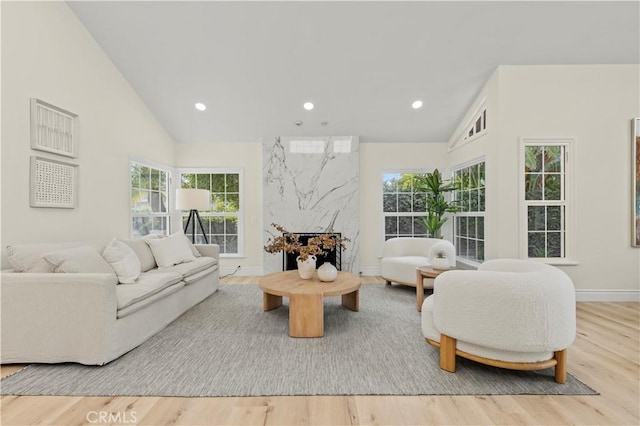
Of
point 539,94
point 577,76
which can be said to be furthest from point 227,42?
point 577,76

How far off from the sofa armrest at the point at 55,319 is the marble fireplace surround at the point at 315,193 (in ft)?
10.7

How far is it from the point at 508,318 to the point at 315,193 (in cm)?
385

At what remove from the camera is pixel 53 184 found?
3.10 meters

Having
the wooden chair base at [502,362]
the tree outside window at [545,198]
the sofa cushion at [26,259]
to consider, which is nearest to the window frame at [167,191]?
the sofa cushion at [26,259]

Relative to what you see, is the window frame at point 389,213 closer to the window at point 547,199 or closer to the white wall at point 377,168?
the white wall at point 377,168

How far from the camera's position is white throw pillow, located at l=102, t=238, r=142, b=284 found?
117 inches

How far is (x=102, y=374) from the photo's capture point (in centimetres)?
218

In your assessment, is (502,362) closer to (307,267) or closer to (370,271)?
(307,267)

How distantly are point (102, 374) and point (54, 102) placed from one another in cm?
267

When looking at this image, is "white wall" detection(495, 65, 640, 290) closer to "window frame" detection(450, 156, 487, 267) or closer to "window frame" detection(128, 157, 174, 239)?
"window frame" detection(450, 156, 487, 267)

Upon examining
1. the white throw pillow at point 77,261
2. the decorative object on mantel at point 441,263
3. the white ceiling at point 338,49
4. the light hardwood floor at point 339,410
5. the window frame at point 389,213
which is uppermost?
the white ceiling at point 338,49

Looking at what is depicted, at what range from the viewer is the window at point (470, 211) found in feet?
15.2

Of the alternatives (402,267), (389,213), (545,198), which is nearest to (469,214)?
(545,198)

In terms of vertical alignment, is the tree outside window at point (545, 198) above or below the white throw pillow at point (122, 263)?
above
